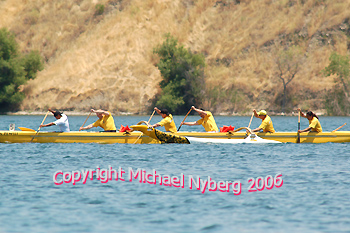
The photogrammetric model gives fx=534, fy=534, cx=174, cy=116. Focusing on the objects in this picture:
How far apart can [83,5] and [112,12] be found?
5688mm

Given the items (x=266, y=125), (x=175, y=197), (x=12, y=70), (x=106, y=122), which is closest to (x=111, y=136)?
(x=106, y=122)

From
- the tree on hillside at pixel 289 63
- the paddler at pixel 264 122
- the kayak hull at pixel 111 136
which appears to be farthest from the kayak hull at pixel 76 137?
the tree on hillside at pixel 289 63

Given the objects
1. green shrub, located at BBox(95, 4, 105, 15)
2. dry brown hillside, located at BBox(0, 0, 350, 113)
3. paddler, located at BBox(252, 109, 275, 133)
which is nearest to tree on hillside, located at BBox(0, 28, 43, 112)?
dry brown hillside, located at BBox(0, 0, 350, 113)

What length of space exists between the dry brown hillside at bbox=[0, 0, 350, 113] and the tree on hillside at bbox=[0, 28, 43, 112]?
108 inches

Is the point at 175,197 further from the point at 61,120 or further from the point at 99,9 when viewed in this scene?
the point at 99,9

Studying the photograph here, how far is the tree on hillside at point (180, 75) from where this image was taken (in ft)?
235

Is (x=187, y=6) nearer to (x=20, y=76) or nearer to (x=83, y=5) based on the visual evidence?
(x=83, y=5)

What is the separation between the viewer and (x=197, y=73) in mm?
72375

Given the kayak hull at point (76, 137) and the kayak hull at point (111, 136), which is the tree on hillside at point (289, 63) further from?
the kayak hull at point (76, 137)

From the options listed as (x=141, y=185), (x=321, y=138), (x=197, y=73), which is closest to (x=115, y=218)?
(x=141, y=185)

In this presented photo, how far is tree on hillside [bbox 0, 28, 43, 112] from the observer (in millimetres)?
71312

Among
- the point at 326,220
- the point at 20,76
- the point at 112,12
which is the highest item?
the point at 112,12

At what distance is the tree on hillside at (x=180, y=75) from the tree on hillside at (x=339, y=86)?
16.7 metres

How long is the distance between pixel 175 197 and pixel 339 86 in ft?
195
